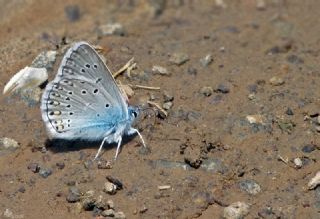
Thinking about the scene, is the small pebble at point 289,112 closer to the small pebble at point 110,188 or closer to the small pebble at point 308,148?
the small pebble at point 308,148

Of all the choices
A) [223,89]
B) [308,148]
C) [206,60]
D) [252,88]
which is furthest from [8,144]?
[308,148]

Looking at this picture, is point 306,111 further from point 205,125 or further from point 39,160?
point 39,160

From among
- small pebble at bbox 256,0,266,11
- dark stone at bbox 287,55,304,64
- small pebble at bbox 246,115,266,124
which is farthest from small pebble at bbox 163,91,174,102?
small pebble at bbox 256,0,266,11

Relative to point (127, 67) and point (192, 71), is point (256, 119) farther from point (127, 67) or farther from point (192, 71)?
point (127, 67)

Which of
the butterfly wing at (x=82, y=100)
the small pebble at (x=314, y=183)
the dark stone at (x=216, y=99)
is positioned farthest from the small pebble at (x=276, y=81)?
the butterfly wing at (x=82, y=100)

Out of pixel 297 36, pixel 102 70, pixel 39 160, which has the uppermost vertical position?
pixel 102 70

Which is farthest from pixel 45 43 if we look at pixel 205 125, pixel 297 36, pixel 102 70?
pixel 297 36

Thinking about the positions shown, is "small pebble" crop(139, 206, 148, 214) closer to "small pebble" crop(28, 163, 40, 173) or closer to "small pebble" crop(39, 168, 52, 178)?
"small pebble" crop(39, 168, 52, 178)
